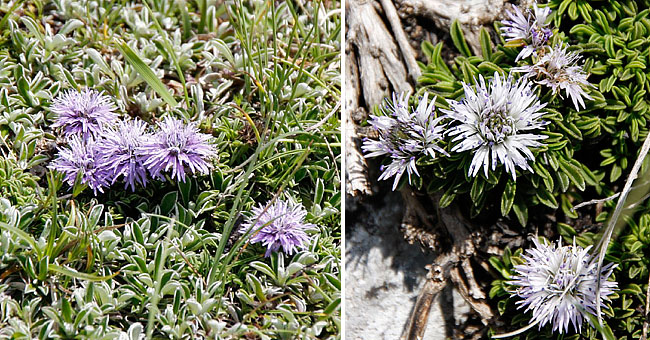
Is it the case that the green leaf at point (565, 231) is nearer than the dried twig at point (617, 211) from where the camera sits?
No

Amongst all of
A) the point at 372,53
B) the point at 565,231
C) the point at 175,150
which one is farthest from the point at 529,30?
the point at 175,150

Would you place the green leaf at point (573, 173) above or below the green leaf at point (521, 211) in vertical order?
above

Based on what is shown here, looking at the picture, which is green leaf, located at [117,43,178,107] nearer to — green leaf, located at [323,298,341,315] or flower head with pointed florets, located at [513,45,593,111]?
green leaf, located at [323,298,341,315]

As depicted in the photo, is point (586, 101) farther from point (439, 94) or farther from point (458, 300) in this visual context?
point (458, 300)

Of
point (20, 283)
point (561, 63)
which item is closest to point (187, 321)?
point (20, 283)

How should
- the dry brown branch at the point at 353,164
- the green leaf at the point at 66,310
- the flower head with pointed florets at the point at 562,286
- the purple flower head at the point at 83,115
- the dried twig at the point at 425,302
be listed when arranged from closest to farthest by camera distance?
1. the green leaf at the point at 66,310
2. the flower head with pointed florets at the point at 562,286
3. the purple flower head at the point at 83,115
4. the dried twig at the point at 425,302
5. the dry brown branch at the point at 353,164

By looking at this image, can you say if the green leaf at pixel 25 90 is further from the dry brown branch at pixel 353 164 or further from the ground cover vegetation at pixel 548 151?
the ground cover vegetation at pixel 548 151

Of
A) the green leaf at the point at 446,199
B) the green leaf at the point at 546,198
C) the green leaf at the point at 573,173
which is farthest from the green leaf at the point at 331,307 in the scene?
the green leaf at the point at 573,173
